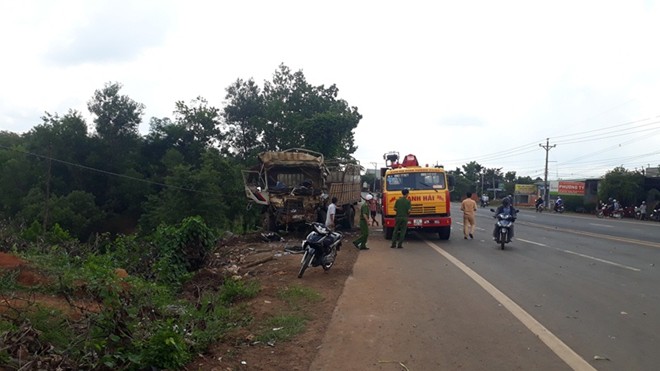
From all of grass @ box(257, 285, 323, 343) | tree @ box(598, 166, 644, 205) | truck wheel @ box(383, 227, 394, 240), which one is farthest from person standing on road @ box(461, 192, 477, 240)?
tree @ box(598, 166, 644, 205)

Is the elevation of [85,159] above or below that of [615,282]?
above

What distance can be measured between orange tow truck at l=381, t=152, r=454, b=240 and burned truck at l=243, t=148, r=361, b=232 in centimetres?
216

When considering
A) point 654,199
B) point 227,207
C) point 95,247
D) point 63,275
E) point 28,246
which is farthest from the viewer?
point 654,199

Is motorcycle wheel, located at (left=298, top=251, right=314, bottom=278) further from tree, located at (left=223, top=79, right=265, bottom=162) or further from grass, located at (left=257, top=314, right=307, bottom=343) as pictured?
tree, located at (left=223, top=79, right=265, bottom=162)

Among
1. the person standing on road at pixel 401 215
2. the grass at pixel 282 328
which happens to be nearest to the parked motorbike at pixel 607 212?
the person standing on road at pixel 401 215

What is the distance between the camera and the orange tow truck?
57.4 ft

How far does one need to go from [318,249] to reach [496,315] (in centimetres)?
388

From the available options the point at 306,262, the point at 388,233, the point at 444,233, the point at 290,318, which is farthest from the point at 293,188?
the point at 290,318

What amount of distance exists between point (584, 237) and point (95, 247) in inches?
677

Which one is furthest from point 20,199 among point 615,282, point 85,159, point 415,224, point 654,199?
point 654,199

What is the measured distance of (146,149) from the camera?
4656cm

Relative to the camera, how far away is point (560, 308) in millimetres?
7875

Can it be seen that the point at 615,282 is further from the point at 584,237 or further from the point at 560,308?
the point at 584,237

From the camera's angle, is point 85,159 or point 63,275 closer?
point 63,275
